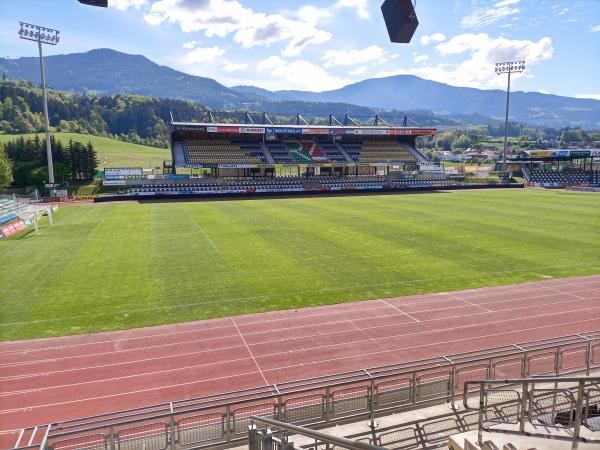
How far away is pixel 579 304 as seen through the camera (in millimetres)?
17391

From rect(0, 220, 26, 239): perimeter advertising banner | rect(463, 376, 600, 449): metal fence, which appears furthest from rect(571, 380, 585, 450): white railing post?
rect(0, 220, 26, 239): perimeter advertising banner

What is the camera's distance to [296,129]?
223 ft

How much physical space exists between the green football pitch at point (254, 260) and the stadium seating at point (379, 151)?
105 ft

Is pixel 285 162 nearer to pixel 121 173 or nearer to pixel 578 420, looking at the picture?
pixel 121 173

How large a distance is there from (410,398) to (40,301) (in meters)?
15.3

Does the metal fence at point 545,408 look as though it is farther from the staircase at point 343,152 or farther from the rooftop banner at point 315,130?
the staircase at point 343,152

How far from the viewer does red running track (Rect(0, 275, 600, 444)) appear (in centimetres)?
1138

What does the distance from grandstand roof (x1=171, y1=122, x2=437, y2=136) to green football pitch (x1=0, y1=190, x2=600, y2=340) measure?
24.3 m

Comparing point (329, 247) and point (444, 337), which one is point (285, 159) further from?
point (444, 337)

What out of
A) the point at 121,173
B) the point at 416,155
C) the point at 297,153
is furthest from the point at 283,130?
the point at 416,155

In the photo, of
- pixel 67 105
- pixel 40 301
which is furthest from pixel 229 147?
pixel 67 105

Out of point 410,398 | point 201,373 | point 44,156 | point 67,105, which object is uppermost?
point 67,105

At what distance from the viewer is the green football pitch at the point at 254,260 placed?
17.3 metres

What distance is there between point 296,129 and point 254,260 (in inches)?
1856
